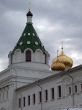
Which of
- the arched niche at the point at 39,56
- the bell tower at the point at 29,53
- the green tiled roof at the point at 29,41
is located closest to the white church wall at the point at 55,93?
the bell tower at the point at 29,53

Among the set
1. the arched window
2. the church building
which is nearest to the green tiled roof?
the church building

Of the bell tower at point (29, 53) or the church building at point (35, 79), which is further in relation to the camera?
the bell tower at point (29, 53)

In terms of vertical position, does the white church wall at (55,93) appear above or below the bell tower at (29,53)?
below

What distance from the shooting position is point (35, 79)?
56.4 metres

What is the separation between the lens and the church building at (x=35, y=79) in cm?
4247

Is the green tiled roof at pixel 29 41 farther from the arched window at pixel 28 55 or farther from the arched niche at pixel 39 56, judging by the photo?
the arched window at pixel 28 55

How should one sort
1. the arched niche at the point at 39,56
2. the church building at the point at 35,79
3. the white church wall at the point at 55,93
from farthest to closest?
the arched niche at the point at 39,56, the church building at the point at 35,79, the white church wall at the point at 55,93

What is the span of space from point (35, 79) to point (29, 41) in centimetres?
643

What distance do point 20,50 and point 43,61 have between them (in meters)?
3.67

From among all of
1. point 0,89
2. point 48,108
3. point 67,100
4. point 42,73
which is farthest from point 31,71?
point 67,100

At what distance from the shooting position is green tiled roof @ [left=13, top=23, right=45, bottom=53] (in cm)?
5950

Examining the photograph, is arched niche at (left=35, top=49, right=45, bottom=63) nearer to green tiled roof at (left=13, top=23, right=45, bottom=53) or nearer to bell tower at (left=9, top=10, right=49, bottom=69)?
bell tower at (left=9, top=10, right=49, bottom=69)

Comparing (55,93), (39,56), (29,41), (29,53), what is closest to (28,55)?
(29,53)

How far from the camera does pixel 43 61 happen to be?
59.3 m
